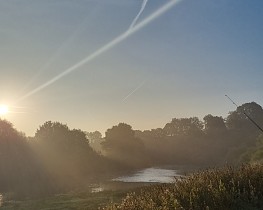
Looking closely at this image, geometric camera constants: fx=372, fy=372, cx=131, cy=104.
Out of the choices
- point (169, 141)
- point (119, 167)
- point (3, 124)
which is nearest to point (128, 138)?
point (119, 167)

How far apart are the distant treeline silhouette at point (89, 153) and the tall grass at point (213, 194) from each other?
26.7 m

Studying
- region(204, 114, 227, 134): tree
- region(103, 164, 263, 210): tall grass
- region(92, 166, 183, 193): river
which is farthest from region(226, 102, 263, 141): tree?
region(103, 164, 263, 210): tall grass

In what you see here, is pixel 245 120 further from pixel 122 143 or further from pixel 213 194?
pixel 213 194

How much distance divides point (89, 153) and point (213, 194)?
3483 inches

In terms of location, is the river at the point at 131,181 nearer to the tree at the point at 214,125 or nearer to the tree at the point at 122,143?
the tree at the point at 122,143

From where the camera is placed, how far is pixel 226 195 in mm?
9703

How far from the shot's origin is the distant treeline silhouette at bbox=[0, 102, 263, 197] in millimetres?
65719

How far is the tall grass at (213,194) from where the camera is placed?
9627 millimetres

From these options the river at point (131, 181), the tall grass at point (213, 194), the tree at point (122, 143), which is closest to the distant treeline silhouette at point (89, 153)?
the tree at point (122, 143)

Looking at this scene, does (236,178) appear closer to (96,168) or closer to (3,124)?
(3,124)

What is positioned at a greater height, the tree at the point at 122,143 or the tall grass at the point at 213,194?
the tree at the point at 122,143

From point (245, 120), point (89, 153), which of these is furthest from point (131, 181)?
point (245, 120)

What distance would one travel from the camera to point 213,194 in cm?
998

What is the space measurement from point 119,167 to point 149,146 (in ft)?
169
